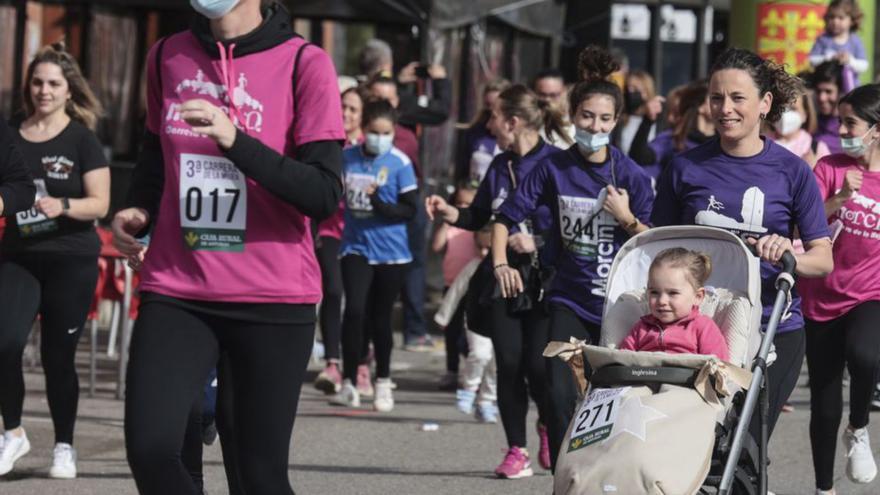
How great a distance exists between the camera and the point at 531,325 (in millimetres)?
8562

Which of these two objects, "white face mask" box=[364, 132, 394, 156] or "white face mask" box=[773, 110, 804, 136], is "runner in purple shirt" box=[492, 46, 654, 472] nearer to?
"white face mask" box=[364, 132, 394, 156]

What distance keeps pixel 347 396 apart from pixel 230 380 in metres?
6.35

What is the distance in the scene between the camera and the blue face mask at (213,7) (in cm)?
505

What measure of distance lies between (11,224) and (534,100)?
2770 millimetres

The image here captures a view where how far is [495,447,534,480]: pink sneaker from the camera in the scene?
8742 millimetres

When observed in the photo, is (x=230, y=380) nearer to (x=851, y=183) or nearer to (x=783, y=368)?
(x=783, y=368)

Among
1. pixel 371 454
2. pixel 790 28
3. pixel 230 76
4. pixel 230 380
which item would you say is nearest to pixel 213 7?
pixel 230 76

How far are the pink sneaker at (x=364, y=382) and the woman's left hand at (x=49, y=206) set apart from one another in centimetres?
412

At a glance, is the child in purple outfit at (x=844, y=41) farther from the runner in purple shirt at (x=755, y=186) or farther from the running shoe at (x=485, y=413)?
the runner in purple shirt at (x=755, y=186)

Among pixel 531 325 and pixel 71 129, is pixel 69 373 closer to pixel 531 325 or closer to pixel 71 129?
pixel 71 129

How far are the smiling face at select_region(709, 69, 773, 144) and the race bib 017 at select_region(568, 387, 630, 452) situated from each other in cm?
120

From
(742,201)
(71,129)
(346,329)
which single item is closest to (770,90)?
(742,201)

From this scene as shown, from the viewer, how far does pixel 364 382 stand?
1220cm

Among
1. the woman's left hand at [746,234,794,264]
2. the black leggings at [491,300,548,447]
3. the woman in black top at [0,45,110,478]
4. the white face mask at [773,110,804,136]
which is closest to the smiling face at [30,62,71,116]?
the woman in black top at [0,45,110,478]
